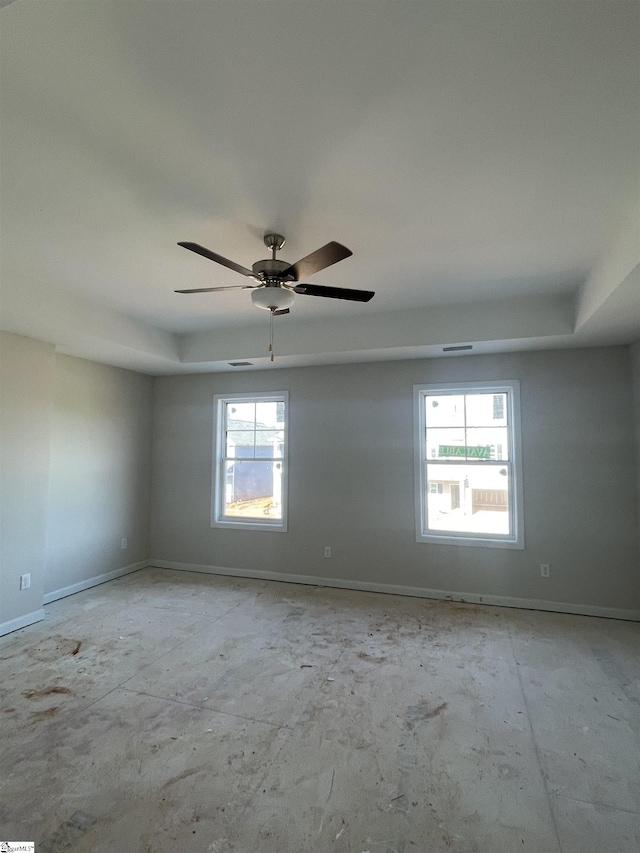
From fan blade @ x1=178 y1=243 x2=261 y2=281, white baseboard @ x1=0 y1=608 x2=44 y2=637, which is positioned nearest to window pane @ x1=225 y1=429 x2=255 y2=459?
white baseboard @ x1=0 y1=608 x2=44 y2=637

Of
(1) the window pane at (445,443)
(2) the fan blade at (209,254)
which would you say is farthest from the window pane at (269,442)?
(2) the fan blade at (209,254)

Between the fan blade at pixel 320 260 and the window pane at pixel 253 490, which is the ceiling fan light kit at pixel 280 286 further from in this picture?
the window pane at pixel 253 490

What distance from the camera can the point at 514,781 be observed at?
1.89m

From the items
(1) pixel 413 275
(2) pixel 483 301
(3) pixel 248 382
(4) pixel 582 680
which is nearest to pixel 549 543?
(4) pixel 582 680

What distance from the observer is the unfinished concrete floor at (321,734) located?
65.1 inches

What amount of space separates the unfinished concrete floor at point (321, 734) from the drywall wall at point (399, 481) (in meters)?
0.56

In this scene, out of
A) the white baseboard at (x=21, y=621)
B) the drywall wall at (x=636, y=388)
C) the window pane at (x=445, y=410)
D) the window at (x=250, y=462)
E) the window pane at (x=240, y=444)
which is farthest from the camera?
the window pane at (x=240, y=444)

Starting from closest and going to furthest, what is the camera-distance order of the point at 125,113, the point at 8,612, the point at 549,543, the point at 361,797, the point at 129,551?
the point at 125,113 < the point at 361,797 < the point at 8,612 < the point at 549,543 < the point at 129,551

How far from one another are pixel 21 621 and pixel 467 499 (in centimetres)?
433

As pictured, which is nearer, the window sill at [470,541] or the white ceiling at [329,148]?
the white ceiling at [329,148]

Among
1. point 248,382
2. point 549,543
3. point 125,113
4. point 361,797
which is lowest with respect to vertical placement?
point 361,797

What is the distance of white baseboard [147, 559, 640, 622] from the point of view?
12.3ft

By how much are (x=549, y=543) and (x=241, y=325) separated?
3.85 m

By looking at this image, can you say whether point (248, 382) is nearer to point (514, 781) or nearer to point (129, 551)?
point (129, 551)
